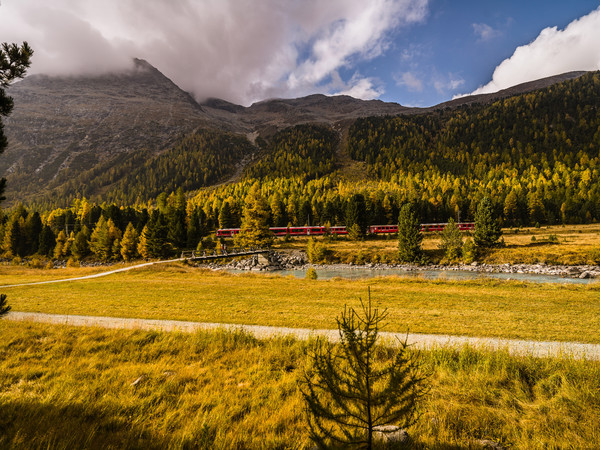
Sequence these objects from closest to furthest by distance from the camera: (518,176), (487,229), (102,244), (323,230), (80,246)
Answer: (487,229)
(102,244)
(80,246)
(323,230)
(518,176)

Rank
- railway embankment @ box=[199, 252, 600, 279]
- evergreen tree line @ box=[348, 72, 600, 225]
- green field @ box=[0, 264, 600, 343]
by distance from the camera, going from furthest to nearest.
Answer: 1. evergreen tree line @ box=[348, 72, 600, 225]
2. railway embankment @ box=[199, 252, 600, 279]
3. green field @ box=[0, 264, 600, 343]

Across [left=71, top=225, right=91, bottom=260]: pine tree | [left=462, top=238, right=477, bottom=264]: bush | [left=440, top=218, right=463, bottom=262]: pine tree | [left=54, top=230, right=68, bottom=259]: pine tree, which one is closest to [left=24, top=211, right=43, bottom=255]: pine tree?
[left=54, top=230, right=68, bottom=259]: pine tree

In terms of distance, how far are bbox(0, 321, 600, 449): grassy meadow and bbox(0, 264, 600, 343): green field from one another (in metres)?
3.36

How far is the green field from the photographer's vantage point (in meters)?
10.0

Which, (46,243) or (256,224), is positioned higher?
(256,224)

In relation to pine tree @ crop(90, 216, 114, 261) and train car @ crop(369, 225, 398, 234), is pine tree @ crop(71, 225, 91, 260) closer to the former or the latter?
pine tree @ crop(90, 216, 114, 261)

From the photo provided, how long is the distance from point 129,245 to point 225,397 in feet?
200

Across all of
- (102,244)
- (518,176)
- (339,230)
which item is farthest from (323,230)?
(518,176)

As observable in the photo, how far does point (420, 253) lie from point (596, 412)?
153ft

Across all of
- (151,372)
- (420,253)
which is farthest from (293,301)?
(420,253)

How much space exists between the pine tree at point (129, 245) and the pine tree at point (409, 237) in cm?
5287

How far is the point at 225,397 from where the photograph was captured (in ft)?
15.5

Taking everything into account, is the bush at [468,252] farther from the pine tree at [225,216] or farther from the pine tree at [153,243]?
the pine tree at [225,216]

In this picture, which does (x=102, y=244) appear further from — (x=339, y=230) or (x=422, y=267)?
(x=422, y=267)
